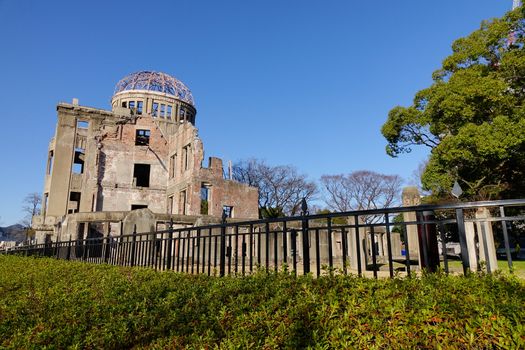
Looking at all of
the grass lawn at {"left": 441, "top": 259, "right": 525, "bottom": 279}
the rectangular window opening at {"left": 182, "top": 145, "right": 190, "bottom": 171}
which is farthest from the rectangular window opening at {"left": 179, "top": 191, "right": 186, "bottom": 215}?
the grass lawn at {"left": 441, "top": 259, "right": 525, "bottom": 279}

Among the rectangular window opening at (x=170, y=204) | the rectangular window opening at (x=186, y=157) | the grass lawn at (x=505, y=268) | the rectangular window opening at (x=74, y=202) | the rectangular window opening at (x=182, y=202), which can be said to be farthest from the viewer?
the rectangular window opening at (x=74, y=202)

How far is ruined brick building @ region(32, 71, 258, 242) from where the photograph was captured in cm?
2961

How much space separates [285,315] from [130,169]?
3227 centimetres

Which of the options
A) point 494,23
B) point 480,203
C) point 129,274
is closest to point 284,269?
point 480,203

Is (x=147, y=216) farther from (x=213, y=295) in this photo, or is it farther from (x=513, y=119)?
(x=513, y=119)

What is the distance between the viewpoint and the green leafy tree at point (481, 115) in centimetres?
1567

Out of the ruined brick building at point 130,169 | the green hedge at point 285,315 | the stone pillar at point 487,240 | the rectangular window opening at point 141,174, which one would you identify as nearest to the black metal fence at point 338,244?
the stone pillar at point 487,240

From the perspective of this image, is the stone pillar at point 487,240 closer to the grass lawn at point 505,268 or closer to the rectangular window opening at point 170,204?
the grass lawn at point 505,268

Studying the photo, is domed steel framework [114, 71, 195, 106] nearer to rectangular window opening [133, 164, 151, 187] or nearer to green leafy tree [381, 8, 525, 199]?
rectangular window opening [133, 164, 151, 187]

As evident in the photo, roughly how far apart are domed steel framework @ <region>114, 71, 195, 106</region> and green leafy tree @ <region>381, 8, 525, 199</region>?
27.4 metres

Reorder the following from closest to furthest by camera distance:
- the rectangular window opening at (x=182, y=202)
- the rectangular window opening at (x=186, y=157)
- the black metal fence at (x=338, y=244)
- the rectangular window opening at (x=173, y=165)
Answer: the black metal fence at (x=338, y=244) → the rectangular window opening at (x=182, y=202) → the rectangular window opening at (x=186, y=157) → the rectangular window opening at (x=173, y=165)

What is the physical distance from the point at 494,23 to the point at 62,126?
34108 millimetres

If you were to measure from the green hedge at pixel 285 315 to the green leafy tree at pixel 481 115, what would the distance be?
49.5 ft

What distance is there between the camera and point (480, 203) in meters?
3.38
